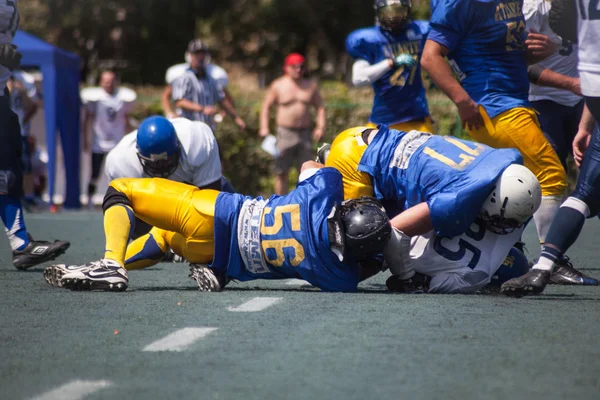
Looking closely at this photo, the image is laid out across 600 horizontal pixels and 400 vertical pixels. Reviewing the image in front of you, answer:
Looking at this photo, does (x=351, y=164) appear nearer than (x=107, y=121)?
Yes

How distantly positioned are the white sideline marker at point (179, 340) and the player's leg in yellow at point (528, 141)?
267cm

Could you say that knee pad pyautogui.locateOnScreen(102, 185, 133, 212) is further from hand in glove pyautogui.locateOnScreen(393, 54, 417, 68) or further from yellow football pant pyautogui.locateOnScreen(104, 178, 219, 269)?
hand in glove pyautogui.locateOnScreen(393, 54, 417, 68)

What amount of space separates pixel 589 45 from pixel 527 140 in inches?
46.9

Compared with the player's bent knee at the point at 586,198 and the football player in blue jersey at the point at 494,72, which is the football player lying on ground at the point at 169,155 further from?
the player's bent knee at the point at 586,198

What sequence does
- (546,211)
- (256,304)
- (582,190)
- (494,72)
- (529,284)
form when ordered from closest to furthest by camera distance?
(256,304) < (529,284) < (582,190) < (494,72) < (546,211)

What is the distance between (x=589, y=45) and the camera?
487 centimetres

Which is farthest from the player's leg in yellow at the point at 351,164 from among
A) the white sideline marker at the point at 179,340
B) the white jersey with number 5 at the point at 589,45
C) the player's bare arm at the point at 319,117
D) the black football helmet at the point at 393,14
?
the player's bare arm at the point at 319,117

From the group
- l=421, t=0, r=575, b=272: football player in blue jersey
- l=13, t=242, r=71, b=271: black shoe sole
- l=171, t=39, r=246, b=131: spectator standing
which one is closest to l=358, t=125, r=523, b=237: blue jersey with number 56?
l=421, t=0, r=575, b=272: football player in blue jersey

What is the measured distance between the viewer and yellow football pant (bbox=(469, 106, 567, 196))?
19.7ft

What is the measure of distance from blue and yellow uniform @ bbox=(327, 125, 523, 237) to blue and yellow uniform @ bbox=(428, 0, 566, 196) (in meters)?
0.76

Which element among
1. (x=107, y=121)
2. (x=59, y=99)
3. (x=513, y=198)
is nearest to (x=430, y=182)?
(x=513, y=198)

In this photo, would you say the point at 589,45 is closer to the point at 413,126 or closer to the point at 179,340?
the point at 179,340

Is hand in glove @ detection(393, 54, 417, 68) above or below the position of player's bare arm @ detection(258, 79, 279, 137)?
above

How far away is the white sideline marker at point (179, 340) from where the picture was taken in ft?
11.8
